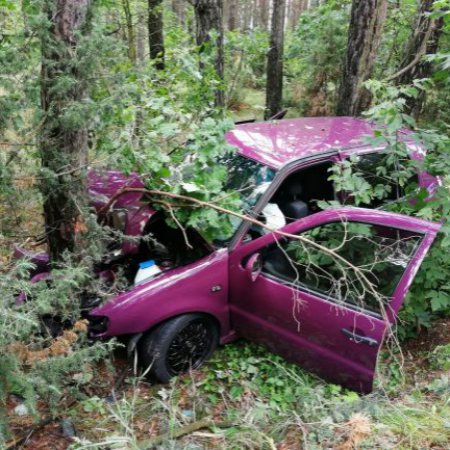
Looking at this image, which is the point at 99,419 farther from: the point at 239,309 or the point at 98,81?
the point at 98,81

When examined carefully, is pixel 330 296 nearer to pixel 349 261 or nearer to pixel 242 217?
pixel 349 261

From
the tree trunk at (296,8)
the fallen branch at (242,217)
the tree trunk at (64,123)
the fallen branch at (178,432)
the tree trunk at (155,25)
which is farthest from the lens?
the tree trunk at (296,8)

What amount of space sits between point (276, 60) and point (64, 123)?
307 inches

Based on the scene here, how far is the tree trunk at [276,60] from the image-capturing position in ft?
31.3

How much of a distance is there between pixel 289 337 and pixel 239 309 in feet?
1.67

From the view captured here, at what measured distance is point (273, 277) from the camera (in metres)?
3.61

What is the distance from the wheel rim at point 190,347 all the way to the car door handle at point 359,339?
4.06 feet

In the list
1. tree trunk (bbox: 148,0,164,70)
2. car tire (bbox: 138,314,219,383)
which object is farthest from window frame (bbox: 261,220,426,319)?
tree trunk (bbox: 148,0,164,70)

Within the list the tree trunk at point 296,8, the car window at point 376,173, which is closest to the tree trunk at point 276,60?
the car window at point 376,173

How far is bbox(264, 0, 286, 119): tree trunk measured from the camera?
954 cm

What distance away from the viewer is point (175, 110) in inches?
151

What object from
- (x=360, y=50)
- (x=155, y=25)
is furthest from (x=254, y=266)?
Answer: (x=155, y=25)

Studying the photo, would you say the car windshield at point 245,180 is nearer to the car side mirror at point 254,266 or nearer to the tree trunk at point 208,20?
the car side mirror at point 254,266

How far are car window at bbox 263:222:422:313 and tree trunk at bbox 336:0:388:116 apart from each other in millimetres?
3603
